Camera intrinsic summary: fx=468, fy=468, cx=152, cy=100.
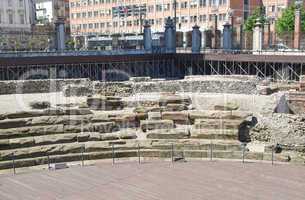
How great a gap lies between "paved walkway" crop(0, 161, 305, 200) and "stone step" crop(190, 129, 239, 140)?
84.0 inches

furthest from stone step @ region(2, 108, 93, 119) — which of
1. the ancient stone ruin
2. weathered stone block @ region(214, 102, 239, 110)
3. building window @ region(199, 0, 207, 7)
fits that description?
building window @ region(199, 0, 207, 7)

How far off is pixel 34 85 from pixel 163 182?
55.8 ft

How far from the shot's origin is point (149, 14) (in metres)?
69.9

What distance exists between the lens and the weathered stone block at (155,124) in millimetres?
20453

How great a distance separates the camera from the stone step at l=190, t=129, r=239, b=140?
63.5 ft

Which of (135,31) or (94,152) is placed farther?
(135,31)

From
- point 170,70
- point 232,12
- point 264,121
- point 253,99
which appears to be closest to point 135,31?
point 232,12

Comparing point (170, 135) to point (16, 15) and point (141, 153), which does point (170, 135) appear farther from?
point (16, 15)

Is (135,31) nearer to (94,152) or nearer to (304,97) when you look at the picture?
(304,97)

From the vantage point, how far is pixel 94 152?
1808cm

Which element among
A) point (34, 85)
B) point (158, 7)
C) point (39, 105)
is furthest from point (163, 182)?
point (158, 7)

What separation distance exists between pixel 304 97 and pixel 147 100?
811 centimetres

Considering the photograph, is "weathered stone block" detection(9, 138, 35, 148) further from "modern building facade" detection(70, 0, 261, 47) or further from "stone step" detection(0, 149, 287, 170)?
"modern building facade" detection(70, 0, 261, 47)

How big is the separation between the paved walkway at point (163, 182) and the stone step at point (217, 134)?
2.13 m
